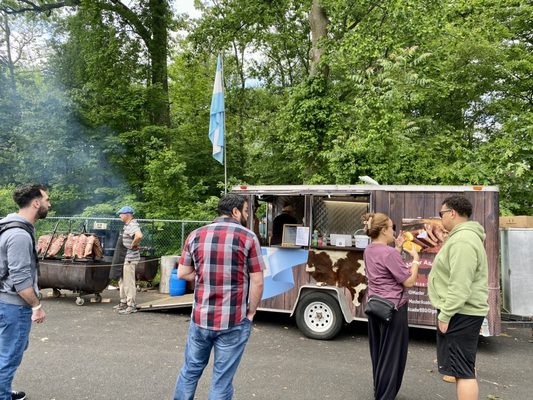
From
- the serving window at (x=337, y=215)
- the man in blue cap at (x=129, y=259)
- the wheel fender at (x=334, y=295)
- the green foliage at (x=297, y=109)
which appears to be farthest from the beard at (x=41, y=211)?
the green foliage at (x=297, y=109)

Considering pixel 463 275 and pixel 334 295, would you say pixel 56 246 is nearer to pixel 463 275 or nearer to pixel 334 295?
pixel 334 295

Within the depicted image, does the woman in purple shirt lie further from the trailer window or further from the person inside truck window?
the person inside truck window

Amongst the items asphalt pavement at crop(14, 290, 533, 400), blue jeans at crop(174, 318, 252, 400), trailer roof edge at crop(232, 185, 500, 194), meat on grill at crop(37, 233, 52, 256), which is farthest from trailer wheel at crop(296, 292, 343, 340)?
meat on grill at crop(37, 233, 52, 256)

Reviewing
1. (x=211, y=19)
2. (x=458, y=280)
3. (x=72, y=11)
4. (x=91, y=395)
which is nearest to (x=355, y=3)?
(x=211, y=19)

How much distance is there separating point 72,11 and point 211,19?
8288 millimetres

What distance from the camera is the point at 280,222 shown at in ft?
26.5

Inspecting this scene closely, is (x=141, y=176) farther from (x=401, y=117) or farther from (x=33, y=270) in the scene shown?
(x=33, y=270)

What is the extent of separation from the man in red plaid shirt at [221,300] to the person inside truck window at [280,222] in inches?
187

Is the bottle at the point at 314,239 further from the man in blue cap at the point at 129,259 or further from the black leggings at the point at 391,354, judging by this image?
the man in blue cap at the point at 129,259

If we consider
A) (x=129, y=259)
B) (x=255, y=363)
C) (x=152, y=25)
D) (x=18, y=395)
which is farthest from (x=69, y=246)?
(x=152, y=25)

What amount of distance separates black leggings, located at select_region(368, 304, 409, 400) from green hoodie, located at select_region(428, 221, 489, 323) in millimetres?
581

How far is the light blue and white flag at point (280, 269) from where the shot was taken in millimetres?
6926

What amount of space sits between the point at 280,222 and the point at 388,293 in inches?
165

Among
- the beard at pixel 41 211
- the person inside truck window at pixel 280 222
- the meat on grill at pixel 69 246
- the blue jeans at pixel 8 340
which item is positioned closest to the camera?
the blue jeans at pixel 8 340
